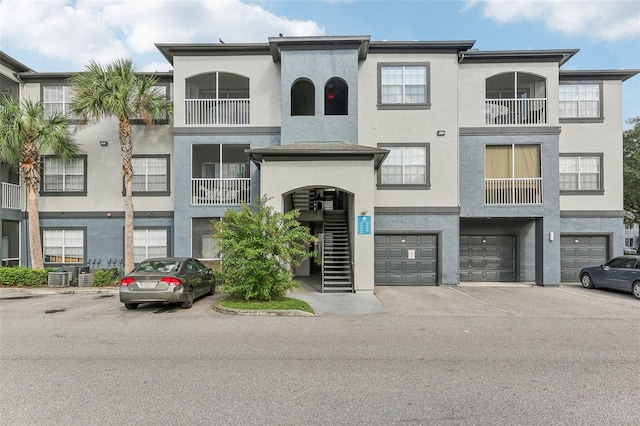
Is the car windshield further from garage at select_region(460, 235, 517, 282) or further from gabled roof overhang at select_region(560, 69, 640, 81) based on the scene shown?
gabled roof overhang at select_region(560, 69, 640, 81)

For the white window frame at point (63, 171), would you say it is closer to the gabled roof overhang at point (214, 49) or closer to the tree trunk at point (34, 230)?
the tree trunk at point (34, 230)

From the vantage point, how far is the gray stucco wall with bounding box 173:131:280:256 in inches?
611

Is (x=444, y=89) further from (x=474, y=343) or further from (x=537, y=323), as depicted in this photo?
(x=474, y=343)

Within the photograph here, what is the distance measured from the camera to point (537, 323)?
899 centimetres

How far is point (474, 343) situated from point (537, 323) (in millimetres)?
3004

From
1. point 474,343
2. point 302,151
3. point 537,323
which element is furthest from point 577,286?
point 302,151

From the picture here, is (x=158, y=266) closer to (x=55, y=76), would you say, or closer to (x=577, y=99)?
(x=55, y=76)

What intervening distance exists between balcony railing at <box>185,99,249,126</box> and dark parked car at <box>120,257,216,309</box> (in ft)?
24.9

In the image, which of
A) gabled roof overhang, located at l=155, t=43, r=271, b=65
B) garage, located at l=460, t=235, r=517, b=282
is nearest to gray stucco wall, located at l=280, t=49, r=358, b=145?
gabled roof overhang, located at l=155, t=43, r=271, b=65

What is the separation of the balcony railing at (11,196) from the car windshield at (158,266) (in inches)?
419

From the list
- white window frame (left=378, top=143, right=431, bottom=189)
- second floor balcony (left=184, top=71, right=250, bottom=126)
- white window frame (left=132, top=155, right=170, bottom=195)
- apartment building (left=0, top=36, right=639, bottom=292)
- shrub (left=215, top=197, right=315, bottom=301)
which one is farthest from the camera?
white window frame (left=132, top=155, right=170, bottom=195)

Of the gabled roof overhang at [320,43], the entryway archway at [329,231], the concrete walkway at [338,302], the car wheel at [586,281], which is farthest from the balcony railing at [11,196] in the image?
the car wheel at [586,281]

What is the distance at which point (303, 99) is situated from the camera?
16594 millimetres

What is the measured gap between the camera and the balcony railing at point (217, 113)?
16.0 meters
